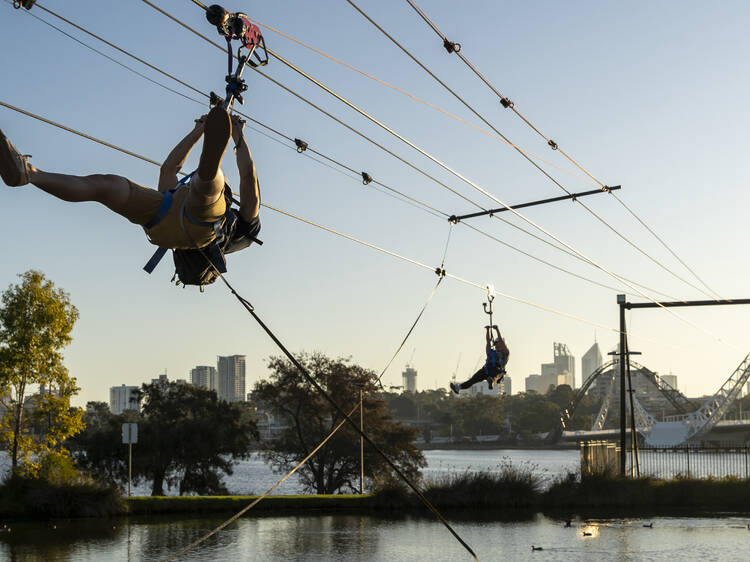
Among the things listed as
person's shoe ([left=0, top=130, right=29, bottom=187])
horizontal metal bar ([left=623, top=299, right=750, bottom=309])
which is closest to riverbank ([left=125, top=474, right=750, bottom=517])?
horizontal metal bar ([left=623, top=299, right=750, bottom=309])

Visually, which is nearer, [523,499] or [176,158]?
[176,158]

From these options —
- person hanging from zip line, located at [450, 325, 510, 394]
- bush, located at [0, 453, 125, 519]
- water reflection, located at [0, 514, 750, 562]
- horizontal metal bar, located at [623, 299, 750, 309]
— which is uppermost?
horizontal metal bar, located at [623, 299, 750, 309]

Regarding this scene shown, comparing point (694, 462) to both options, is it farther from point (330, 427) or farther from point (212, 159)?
point (212, 159)

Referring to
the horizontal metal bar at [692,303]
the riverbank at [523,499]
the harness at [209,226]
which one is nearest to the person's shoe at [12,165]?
the harness at [209,226]

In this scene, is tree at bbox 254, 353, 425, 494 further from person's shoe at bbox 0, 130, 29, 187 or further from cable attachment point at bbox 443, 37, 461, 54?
person's shoe at bbox 0, 130, 29, 187

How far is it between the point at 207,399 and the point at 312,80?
34008 millimetres

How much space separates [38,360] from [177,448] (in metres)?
14.0

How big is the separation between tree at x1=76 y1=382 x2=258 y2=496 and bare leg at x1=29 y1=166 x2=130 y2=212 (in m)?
35.6

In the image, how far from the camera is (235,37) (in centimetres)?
558

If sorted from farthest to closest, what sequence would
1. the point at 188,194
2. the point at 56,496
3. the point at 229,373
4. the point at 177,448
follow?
the point at 229,373, the point at 177,448, the point at 56,496, the point at 188,194

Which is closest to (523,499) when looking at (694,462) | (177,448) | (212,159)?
(177,448)

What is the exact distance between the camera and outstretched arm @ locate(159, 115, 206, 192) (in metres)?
5.96

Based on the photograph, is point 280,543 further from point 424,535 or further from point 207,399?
point 207,399

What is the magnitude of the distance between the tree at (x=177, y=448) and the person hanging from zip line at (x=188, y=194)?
34776 millimetres
